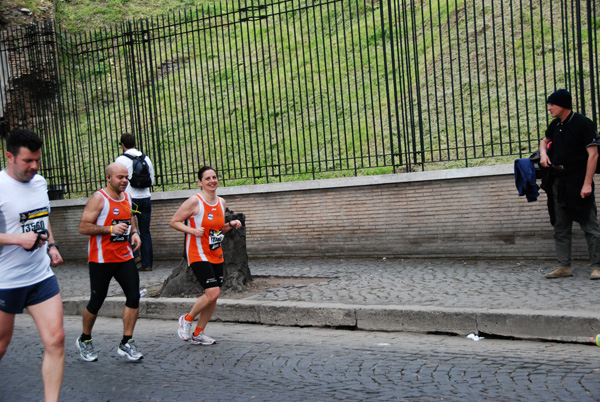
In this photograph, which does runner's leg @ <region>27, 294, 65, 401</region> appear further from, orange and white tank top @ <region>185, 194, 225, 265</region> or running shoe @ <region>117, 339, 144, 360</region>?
orange and white tank top @ <region>185, 194, 225, 265</region>

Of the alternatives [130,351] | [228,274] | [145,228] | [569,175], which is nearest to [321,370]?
[130,351]

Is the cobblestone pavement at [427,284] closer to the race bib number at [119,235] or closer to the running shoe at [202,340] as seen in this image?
the running shoe at [202,340]

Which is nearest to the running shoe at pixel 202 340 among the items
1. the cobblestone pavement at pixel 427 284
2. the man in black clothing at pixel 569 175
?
the cobblestone pavement at pixel 427 284

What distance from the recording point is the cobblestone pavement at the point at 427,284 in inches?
274

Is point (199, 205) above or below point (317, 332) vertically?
above

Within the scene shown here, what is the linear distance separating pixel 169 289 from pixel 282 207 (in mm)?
2952

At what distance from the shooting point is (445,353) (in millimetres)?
5809

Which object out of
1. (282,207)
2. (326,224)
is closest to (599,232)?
(326,224)

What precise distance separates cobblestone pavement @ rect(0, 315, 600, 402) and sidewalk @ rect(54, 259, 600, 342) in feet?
0.59

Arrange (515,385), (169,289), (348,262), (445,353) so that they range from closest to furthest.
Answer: (515,385), (445,353), (169,289), (348,262)

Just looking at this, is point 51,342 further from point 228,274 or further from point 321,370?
point 228,274

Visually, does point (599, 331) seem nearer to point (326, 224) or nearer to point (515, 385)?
point (515, 385)

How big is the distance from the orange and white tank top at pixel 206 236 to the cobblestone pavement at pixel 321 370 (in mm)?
868

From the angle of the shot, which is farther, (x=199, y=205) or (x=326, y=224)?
(x=326, y=224)
